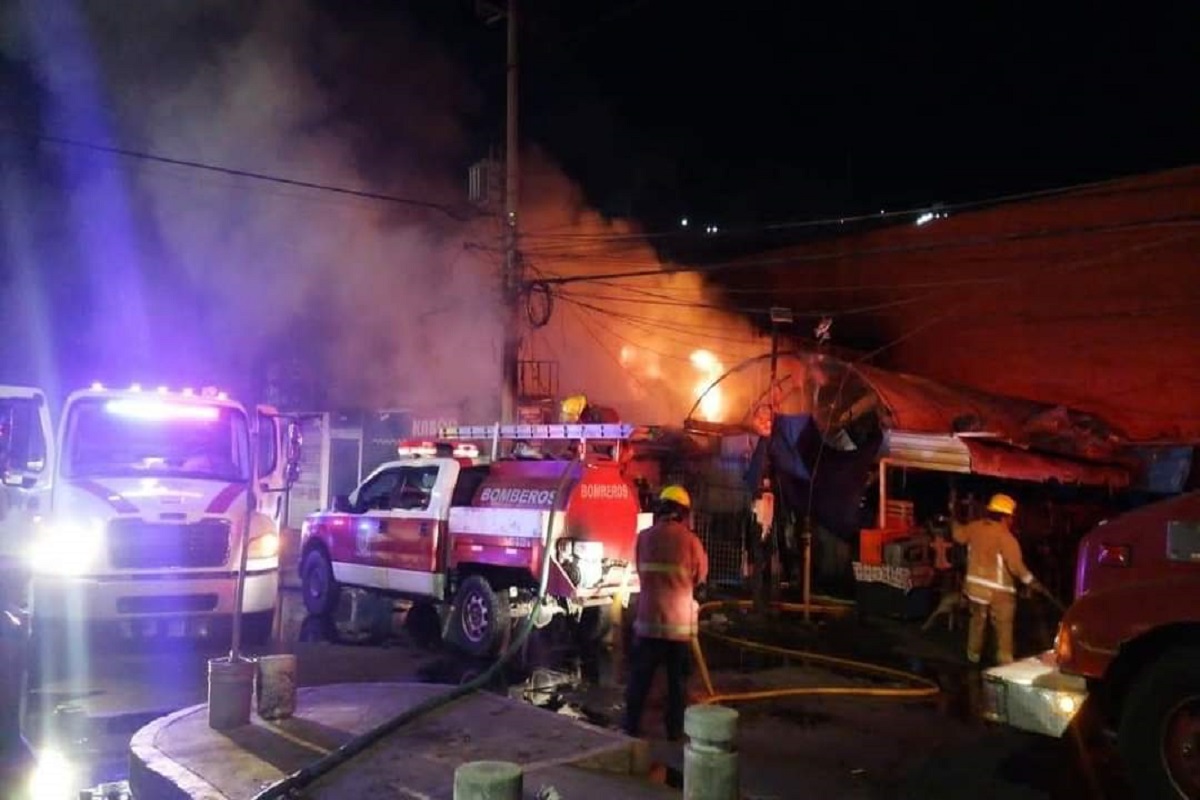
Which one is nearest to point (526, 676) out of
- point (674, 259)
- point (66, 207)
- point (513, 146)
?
point (513, 146)

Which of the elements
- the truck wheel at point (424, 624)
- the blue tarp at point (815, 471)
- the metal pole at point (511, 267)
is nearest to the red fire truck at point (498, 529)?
the truck wheel at point (424, 624)

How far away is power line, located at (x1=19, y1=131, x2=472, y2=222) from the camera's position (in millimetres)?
11242

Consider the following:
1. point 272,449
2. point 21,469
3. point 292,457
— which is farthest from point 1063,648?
point 21,469

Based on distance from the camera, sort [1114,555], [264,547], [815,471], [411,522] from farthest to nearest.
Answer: [815,471] → [411,522] → [264,547] → [1114,555]

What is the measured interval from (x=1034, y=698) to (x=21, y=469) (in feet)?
24.5

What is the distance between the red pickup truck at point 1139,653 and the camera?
439cm

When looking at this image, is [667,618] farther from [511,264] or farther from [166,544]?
[511,264]

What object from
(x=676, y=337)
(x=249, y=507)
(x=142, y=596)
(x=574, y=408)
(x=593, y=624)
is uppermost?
(x=676, y=337)

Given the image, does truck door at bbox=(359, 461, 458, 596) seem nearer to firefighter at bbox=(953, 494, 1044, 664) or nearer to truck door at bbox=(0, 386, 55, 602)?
truck door at bbox=(0, 386, 55, 602)

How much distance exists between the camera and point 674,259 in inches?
832

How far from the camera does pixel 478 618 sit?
8977 mm

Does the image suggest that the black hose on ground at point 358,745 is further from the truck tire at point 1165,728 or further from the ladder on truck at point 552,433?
the truck tire at point 1165,728

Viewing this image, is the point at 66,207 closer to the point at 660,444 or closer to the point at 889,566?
the point at 660,444

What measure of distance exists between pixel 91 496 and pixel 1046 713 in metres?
6.79
